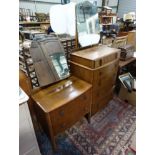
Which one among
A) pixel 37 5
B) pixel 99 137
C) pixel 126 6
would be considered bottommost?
pixel 99 137

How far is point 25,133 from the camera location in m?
0.81

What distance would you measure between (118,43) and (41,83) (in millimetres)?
1533

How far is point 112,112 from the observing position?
1790mm

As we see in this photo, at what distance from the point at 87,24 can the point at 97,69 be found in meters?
0.61

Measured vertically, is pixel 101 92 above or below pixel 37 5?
below

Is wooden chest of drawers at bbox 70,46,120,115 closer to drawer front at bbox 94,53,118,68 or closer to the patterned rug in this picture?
drawer front at bbox 94,53,118,68

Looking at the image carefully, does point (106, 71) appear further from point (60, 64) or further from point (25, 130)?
point (25, 130)

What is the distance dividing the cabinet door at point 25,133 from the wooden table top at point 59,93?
0.22 meters

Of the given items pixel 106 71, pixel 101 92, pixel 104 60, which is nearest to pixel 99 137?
pixel 101 92

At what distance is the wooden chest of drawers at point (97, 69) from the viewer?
1349 mm

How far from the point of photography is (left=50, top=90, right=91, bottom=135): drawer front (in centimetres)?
111

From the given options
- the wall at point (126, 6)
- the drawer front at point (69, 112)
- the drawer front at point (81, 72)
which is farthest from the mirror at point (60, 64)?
the wall at point (126, 6)

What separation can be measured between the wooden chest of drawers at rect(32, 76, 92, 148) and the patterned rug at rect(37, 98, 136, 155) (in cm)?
20
